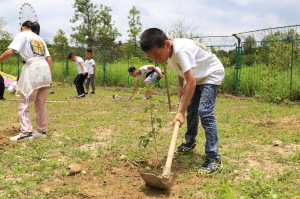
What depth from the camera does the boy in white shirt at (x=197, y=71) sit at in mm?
2268

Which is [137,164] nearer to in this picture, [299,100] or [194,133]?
[194,133]

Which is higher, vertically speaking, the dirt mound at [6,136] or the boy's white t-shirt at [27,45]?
the boy's white t-shirt at [27,45]

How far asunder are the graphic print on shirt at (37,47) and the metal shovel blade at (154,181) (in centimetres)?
255

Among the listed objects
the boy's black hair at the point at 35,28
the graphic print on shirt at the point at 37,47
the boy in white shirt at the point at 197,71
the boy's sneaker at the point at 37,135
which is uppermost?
the boy's black hair at the point at 35,28

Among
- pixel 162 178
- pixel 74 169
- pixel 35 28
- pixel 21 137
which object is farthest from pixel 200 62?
pixel 21 137

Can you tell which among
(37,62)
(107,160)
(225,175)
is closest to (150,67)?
(37,62)

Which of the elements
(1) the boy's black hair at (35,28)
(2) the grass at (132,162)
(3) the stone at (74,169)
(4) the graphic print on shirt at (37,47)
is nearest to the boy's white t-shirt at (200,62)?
(2) the grass at (132,162)

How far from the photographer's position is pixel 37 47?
354 centimetres

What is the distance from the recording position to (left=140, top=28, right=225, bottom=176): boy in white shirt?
2268mm

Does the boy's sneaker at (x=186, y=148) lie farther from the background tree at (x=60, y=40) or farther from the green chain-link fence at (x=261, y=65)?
the background tree at (x=60, y=40)

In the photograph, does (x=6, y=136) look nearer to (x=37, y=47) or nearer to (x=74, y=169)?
(x=37, y=47)

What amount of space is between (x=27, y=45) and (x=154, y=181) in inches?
107

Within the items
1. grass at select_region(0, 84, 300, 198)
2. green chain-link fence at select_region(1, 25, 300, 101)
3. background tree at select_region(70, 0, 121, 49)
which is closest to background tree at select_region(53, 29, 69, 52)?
background tree at select_region(70, 0, 121, 49)

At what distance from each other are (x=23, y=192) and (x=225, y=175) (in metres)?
2.01
